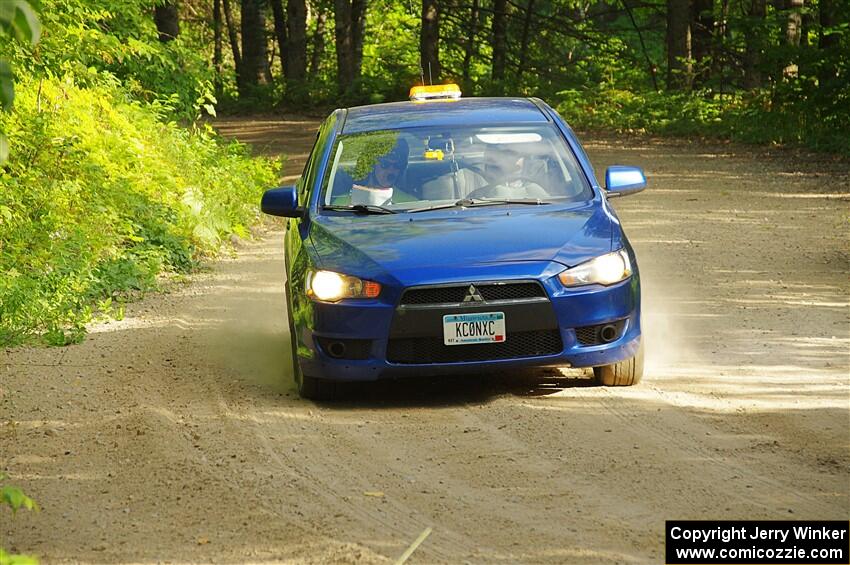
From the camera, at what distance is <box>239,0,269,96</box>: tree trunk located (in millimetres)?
40844

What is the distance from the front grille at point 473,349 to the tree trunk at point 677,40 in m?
24.4

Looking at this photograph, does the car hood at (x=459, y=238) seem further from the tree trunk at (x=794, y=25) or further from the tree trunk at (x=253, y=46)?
the tree trunk at (x=253, y=46)

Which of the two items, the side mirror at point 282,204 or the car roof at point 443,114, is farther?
the car roof at point 443,114

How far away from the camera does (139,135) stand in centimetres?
1543

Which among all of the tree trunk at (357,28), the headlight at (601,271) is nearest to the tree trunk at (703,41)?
the tree trunk at (357,28)

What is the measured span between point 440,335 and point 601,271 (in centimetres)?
99

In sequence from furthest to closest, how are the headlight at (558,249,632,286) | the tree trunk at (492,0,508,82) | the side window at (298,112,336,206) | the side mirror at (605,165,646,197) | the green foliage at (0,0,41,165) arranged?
1. the tree trunk at (492,0,508,82)
2. the side window at (298,112,336,206)
3. the side mirror at (605,165,646,197)
4. the headlight at (558,249,632,286)
5. the green foliage at (0,0,41,165)

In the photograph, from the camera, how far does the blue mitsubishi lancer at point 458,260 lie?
7.36 m

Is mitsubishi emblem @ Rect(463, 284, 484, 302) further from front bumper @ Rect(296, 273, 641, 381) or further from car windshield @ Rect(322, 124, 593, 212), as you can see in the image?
car windshield @ Rect(322, 124, 593, 212)

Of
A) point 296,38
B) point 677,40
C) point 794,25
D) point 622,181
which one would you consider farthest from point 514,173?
point 296,38

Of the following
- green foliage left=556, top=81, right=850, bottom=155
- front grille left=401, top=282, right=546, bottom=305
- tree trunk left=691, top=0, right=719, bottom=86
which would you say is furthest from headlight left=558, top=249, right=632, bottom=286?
tree trunk left=691, top=0, right=719, bottom=86

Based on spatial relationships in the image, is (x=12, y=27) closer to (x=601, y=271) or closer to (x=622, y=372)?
(x=601, y=271)

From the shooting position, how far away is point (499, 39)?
132ft

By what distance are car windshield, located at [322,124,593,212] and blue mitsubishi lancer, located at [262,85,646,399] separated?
1 cm
